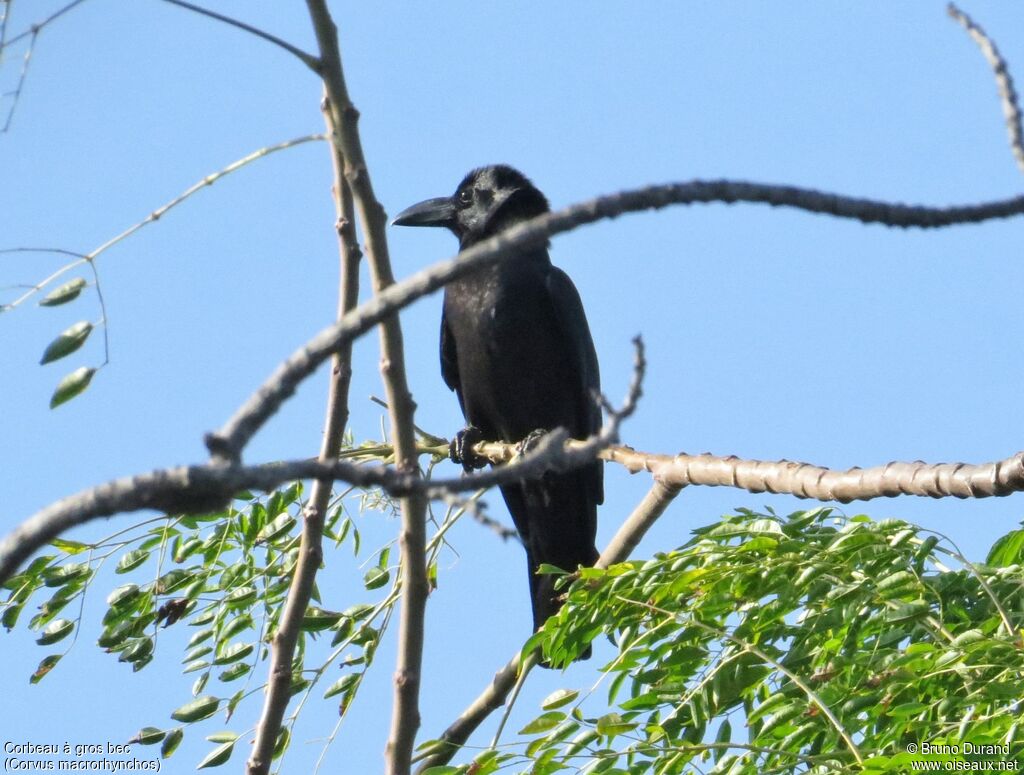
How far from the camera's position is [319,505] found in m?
2.67

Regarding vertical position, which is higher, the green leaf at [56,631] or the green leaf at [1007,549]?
the green leaf at [56,631]

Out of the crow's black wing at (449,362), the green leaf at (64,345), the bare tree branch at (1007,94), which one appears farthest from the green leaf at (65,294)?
the crow's black wing at (449,362)

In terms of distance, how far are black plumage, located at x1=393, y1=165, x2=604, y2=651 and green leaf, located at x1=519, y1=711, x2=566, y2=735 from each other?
117 inches

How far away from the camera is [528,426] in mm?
6641

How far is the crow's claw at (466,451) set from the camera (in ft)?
19.1

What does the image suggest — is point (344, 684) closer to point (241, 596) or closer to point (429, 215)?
point (241, 596)

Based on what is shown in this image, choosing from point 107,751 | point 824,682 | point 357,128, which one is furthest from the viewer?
point 107,751

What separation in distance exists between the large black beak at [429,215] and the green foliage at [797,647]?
4150 mm

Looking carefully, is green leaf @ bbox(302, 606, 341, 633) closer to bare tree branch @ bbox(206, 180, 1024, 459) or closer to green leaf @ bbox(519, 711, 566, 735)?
green leaf @ bbox(519, 711, 566, 735)

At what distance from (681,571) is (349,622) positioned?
180 cm

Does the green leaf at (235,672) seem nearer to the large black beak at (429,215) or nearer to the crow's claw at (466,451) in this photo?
the crow's claw at (466,451)

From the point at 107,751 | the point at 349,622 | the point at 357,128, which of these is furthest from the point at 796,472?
the point at 107,751

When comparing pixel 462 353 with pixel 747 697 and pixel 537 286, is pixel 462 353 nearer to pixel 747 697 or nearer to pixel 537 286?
pixel 537 286

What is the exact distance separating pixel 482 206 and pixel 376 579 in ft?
9.79
